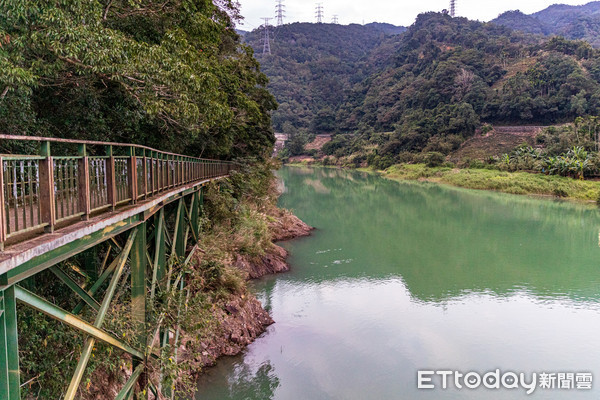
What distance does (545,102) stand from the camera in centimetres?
5456

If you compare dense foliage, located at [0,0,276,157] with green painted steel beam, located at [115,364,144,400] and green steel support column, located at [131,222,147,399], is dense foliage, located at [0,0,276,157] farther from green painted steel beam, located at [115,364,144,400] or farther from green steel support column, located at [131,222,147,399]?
green painted steel beam, located at [115,364,144,400]

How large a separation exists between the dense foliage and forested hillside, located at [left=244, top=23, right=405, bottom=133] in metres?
82.4

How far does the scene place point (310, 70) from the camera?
12150cm

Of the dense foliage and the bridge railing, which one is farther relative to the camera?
the dense foliage

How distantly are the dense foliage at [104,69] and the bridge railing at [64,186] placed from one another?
1.41m

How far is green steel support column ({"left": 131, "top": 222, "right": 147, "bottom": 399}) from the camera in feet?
16.1

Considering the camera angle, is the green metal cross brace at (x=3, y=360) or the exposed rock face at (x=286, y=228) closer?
the green metal cross brace at (x=3, y=360)

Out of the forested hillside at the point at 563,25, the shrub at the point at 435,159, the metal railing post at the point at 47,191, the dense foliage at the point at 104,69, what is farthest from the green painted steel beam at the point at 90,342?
the forested hillside at the point at 563,25

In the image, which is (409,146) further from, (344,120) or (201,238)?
(201,238)

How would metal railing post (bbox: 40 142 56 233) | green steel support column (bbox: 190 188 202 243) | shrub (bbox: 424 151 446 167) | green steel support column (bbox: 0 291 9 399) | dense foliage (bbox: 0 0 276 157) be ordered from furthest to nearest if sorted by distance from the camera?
shrub (bbox: 424 151 446 167) < green steel support column (bbox: 190 188 202 243) < dense foliage (bbox: 0 0 276 157) < metal railing post (bbox: 40 142 56 233) < green steel support column (bbox: 0 291 9 399)

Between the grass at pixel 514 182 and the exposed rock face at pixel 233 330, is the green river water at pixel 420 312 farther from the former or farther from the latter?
the grass at pixel 514 182

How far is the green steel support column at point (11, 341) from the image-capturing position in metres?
2.47

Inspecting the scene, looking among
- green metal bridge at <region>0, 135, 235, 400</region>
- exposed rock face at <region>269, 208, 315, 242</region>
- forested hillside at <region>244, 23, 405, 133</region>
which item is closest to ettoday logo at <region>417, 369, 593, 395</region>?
green metal bridge at <region>0, 135, 235, 400</region>

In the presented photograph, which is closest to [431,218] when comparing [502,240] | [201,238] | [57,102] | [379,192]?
[502,240]
